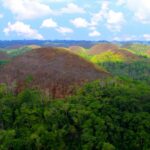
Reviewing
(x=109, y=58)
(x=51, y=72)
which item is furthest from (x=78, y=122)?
(x=109, y=58)

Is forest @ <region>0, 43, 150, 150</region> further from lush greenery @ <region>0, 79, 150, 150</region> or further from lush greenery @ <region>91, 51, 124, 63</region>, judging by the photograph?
lush greenery @ <region>91, 51, 124, 63</region>

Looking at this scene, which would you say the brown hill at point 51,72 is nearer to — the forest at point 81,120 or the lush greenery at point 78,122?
the forest at point 81,120

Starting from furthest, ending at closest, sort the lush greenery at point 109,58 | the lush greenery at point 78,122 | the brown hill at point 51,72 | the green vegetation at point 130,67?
1. the lush greenery at point 109,58
2. the green vegetation at point 130,67
3. the brown hill at point 51,72
4. the lush greenery at point 78,122

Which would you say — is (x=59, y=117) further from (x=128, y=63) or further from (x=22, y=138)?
(x=128, y=63)

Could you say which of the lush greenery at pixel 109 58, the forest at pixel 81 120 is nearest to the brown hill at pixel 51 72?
the forest at pixel 81 120

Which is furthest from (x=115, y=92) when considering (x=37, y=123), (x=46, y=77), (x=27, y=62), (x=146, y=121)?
(x=27, y=62)

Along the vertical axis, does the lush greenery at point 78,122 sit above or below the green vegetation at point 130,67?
above
